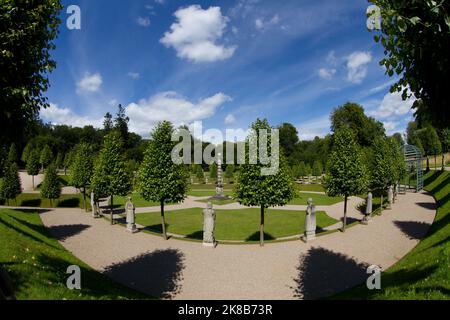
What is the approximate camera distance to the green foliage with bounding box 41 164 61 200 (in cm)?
2922

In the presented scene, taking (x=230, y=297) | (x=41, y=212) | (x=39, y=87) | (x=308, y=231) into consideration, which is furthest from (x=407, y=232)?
(x=41, y=212)

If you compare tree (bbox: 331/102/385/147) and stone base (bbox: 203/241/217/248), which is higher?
tree (bbox: 331/102/385/147)

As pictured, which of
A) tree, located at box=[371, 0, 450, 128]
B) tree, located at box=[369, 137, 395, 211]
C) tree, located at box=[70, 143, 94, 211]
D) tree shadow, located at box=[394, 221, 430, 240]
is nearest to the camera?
tree, located at box=[371, 0, 450, 128]

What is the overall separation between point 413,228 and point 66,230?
79.7 feet

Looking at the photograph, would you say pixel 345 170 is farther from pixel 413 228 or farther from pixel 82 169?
pixel 82 169

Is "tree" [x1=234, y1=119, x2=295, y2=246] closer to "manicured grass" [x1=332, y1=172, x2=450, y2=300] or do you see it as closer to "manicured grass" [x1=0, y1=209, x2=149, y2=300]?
"manicured grass" [x1=332, y1=172, x2=450, y2=300]

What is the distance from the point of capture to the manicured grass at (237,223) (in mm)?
18775

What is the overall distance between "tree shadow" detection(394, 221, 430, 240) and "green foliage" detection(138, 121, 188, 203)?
14.5 meters

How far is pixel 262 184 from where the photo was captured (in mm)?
15000

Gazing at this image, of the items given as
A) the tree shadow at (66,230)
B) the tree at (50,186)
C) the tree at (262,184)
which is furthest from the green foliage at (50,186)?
the tree at (262,184)

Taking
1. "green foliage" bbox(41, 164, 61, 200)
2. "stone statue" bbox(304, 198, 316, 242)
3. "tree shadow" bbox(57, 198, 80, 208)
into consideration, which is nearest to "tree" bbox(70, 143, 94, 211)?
"green foliage" bbox(41, 164, 61, 200)

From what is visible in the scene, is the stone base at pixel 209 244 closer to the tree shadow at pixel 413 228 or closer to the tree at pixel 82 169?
the tree shadow at pixel 413 228

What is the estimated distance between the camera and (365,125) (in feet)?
179

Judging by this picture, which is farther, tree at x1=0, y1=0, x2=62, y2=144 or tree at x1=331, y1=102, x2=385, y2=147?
tree at x1=331, y1=102, x2=385, y2=147
